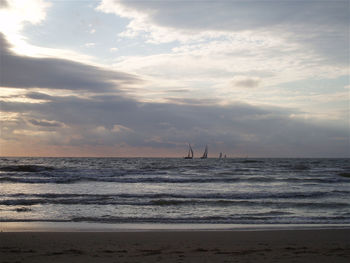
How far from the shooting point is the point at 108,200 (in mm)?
17266

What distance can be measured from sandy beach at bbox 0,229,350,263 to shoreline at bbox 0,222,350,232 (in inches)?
26.9

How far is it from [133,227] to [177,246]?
326cm

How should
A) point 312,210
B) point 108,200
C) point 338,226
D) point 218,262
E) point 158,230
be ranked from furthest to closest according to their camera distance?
point 108,200, point 312,210, point 338,226, point 158,230, point 218,262

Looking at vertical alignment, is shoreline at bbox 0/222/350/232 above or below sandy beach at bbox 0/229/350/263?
below

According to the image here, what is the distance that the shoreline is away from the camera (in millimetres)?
10492

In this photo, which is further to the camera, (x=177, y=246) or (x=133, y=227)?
(x=133, y=227)

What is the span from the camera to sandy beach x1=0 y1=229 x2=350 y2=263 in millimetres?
7195

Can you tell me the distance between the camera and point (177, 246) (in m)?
8.27

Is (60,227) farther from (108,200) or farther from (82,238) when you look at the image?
(108,200)

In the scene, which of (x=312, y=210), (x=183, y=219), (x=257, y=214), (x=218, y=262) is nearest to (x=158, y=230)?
(x=183, y=219)

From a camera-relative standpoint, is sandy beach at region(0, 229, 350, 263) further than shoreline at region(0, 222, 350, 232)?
No

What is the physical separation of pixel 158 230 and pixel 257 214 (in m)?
5.43

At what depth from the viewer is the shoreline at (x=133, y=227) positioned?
10492mm

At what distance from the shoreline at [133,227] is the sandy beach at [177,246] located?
2.24 feet
